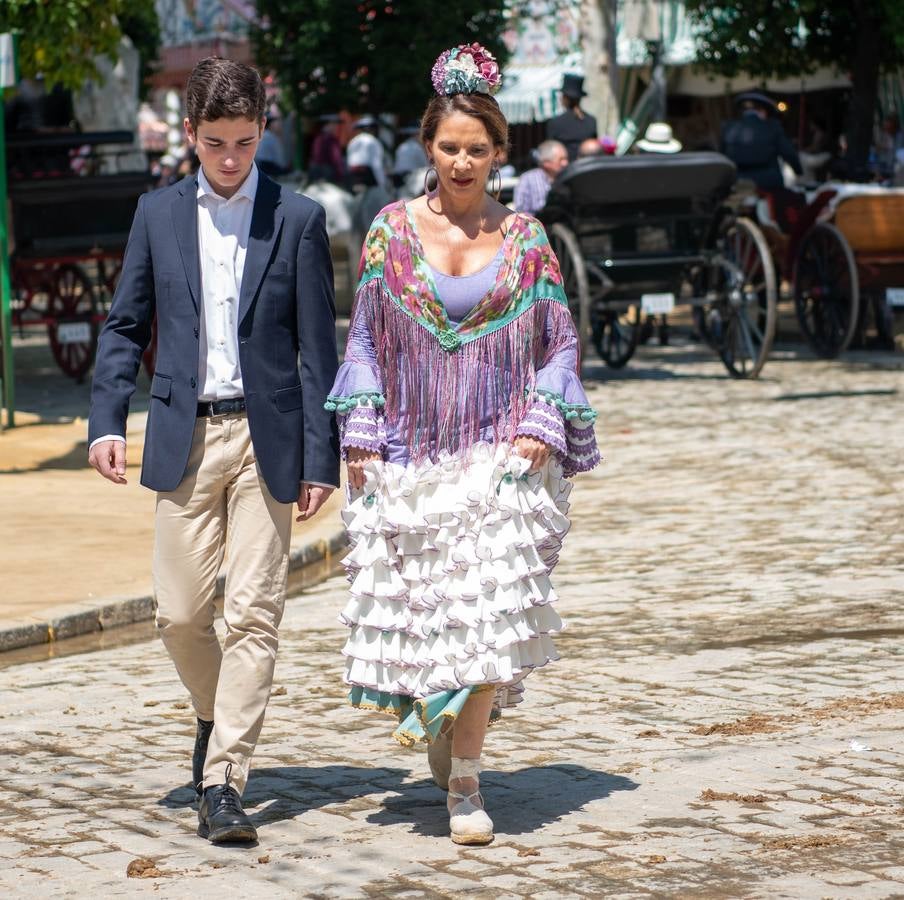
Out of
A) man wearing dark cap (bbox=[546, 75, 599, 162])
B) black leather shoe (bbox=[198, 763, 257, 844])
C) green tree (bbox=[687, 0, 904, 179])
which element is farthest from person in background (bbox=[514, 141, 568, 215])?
black leather shoe (bbox=[198, 763, 257, 844])

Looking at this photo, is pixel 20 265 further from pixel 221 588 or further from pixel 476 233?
pixel 476 233

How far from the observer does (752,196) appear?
721 inches

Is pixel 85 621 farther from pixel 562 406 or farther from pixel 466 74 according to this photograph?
pixel 466 74

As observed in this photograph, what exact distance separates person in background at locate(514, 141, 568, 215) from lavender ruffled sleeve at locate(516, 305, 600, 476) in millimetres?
11345

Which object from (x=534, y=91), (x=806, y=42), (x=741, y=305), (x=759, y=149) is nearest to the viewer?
(x=741, y=305)

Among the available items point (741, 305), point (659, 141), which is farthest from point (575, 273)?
point (659, 141)

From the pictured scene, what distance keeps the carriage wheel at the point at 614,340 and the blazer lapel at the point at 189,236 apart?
11900 mm

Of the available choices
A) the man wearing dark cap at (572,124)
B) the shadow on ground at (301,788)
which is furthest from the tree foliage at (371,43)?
the shadow on ground at (301,788)

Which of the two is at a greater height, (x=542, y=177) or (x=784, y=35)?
(x=784, y=35)

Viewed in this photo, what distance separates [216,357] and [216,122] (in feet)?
1.94

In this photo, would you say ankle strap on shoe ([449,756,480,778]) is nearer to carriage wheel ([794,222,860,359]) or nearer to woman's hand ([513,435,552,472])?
woman's hand ([513,435,552,472])

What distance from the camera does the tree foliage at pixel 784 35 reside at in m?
24.0

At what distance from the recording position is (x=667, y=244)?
1648 cm

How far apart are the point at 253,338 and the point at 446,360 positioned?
497 millimetres
